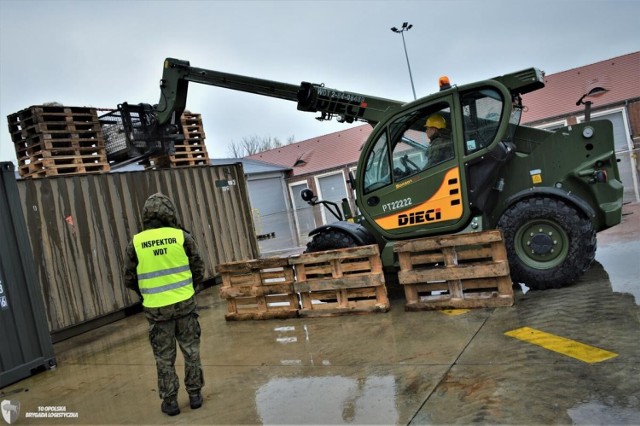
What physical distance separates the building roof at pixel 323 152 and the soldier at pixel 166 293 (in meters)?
26.2

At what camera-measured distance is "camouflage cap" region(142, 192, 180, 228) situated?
4.04m

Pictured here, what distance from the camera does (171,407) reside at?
13.1 ft

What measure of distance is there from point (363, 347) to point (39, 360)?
12.8 feet

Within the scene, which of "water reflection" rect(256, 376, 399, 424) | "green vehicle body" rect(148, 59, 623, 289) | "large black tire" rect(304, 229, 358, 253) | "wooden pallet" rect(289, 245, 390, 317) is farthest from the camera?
"large black tire" rect(304, 229, 358, 253)

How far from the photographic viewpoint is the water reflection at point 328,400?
3.47 m

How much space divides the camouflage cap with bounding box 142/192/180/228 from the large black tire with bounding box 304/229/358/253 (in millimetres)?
3088

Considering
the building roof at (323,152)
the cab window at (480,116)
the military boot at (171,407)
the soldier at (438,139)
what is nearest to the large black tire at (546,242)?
the cab window at (480,116)

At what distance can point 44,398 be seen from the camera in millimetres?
5004

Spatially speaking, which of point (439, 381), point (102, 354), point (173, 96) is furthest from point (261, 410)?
point (173, 96)

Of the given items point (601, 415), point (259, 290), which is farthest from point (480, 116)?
point (601, 415)

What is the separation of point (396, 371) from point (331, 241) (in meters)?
2.98

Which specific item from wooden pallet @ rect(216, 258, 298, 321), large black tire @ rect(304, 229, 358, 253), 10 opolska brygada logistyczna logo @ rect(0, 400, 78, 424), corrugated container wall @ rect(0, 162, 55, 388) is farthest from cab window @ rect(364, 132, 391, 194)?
corrugated container wall @ rect(0, 162, 55, 388)

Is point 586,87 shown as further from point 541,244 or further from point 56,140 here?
point 56,140

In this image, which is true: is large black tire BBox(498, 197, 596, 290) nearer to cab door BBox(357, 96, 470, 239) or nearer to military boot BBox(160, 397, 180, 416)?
cab door BBox(357, 96, 470, 239)
